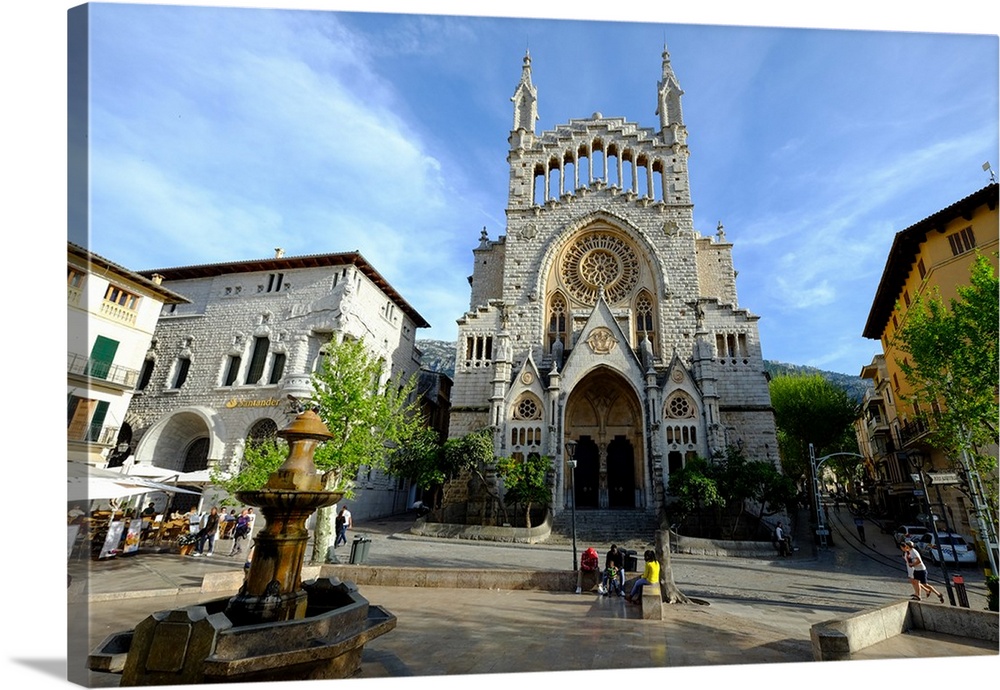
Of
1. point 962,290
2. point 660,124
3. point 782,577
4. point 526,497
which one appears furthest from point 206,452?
point 660,124

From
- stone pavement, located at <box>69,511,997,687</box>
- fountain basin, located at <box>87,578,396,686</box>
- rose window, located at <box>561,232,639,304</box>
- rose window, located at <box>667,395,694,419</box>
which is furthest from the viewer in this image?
rose window, located at <box>561,232,639,304</box>

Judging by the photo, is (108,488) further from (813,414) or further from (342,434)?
(813,414)

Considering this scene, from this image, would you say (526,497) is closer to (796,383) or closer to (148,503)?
(148,503)

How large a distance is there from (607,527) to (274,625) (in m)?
16.5

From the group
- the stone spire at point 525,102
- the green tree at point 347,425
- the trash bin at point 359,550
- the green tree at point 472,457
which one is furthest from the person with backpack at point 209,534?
the stone spire at point 525,102

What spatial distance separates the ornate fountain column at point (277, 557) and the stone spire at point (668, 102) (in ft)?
100

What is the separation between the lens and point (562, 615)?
727cm

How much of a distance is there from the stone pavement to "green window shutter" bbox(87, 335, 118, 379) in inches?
228

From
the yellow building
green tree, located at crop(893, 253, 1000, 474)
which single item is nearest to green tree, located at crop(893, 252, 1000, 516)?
green tree, located at crop(893, 253, 1000, 474)

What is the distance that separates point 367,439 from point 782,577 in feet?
35.5

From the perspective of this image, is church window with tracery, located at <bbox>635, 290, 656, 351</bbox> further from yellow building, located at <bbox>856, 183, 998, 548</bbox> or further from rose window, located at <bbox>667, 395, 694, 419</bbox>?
yellow building, located at <bbox>856, 183, 998, 548</bbox>

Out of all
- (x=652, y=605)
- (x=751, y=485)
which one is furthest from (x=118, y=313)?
(x=751, y=485)

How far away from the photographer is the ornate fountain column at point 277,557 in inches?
178

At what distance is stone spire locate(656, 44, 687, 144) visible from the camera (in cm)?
2939
